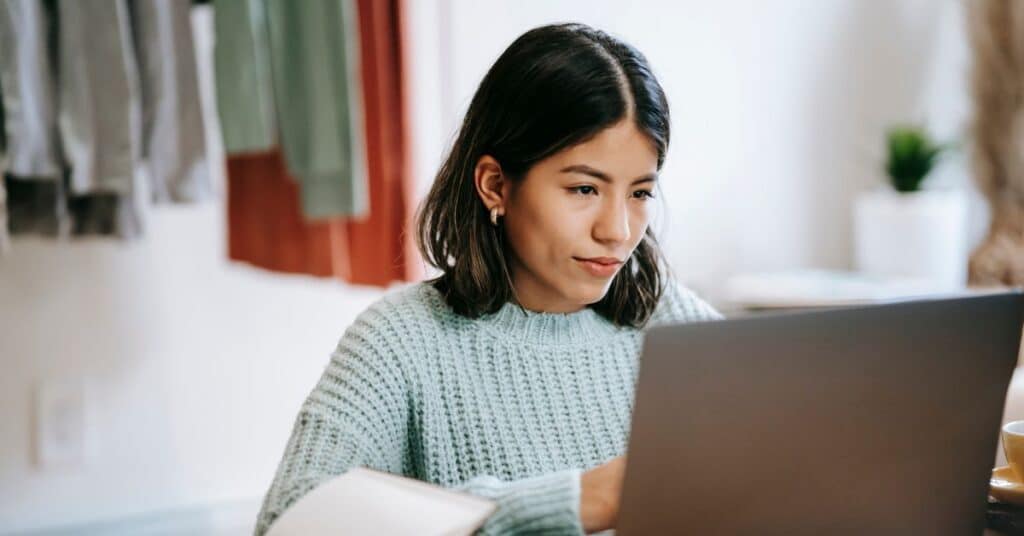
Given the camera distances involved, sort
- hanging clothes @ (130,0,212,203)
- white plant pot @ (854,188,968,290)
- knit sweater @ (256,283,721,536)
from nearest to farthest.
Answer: knit sweater @ (256,283,721,536)
hanging clothes @ (130,0,212,203)
white plant pot @ (854,188,968,290)

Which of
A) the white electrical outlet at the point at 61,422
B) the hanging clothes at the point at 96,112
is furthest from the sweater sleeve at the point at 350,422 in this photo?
the white electrical outlet at the point at 61,422

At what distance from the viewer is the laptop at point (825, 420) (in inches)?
23.1

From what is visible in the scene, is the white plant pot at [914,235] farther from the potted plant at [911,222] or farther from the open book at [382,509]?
the open book at [382,509]

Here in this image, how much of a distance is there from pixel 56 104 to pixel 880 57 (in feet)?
6.95

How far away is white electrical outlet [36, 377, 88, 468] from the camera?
1924 mm

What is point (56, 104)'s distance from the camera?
4.91 ft

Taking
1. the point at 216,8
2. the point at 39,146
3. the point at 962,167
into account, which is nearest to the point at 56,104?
the point at 39,146

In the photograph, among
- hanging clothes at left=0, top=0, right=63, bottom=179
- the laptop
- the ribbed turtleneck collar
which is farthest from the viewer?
hanging clothes at left=0, top=0, right=63, bottom=179

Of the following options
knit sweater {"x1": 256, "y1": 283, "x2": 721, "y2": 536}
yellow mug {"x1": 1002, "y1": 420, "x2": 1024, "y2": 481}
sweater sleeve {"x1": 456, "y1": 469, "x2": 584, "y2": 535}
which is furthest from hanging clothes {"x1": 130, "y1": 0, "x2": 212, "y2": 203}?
yellow mug {"x1": 1002, "y1": 420, "x2": 1024, "y2": 481}

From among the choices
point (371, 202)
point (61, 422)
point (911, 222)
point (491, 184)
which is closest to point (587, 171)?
point (491, 184)

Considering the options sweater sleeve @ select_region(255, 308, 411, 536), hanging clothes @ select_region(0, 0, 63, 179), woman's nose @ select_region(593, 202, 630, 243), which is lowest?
sweater sleeve @ select_region(255, 308, 411, 536)

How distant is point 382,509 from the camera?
2.05ft

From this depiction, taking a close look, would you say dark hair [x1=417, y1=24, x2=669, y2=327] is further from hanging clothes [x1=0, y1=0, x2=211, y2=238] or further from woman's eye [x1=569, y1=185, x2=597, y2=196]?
hanging clothes [x1=0, y1=0, x2=211, y2=238]

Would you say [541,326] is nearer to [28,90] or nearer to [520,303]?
[520,303]
